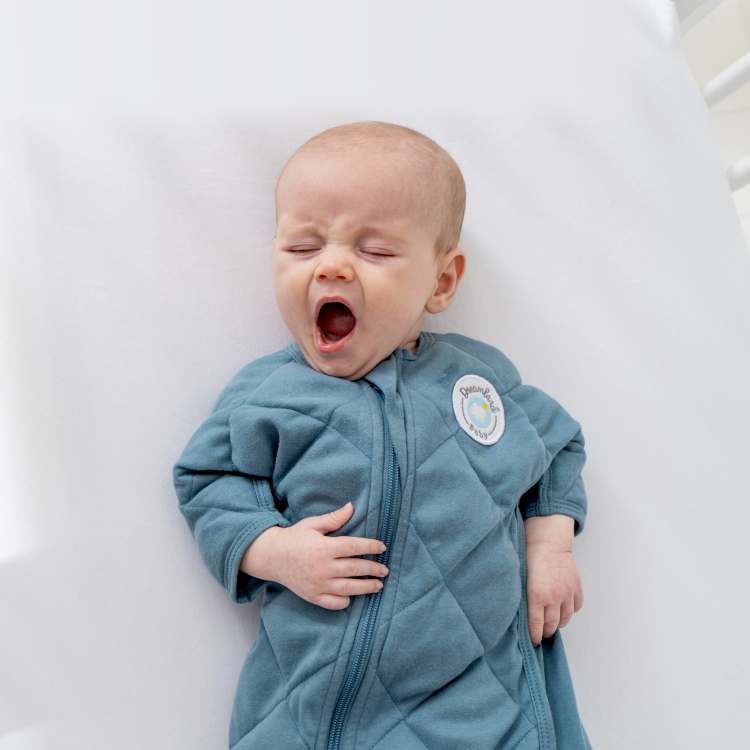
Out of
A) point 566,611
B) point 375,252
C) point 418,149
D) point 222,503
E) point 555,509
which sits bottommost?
point 566,611

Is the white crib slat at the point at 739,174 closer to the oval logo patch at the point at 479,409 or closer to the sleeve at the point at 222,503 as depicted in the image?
the oval logo patch at the point at 479,409

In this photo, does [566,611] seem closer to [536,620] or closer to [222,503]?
[536,620]

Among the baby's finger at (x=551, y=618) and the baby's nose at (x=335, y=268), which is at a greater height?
the baby's nose at (x=335, y=268)

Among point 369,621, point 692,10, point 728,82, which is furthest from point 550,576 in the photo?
point 692,10

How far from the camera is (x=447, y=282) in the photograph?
42.9 inches

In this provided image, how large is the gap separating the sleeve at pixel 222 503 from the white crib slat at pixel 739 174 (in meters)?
1.04

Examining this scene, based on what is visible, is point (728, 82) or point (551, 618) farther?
point (728, 82)

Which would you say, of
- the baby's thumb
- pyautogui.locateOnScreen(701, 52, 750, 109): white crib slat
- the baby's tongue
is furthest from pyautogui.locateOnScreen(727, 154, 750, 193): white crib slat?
the baby's thumb

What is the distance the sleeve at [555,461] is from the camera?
3.46ft

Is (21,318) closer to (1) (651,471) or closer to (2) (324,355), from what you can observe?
(2) (324,355)

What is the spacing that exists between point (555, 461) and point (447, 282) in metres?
0.33

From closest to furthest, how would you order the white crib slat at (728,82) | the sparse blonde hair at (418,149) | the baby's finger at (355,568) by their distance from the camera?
1. the baby's finger at (355,568)
2. the sparse blonde hair at (418,149)
3. the white crib slat at (728,82)

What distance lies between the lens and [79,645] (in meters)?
0.95

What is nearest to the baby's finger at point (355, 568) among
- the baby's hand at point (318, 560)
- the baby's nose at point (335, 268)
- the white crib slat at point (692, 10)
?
the baby's hand at point (318, 560)
